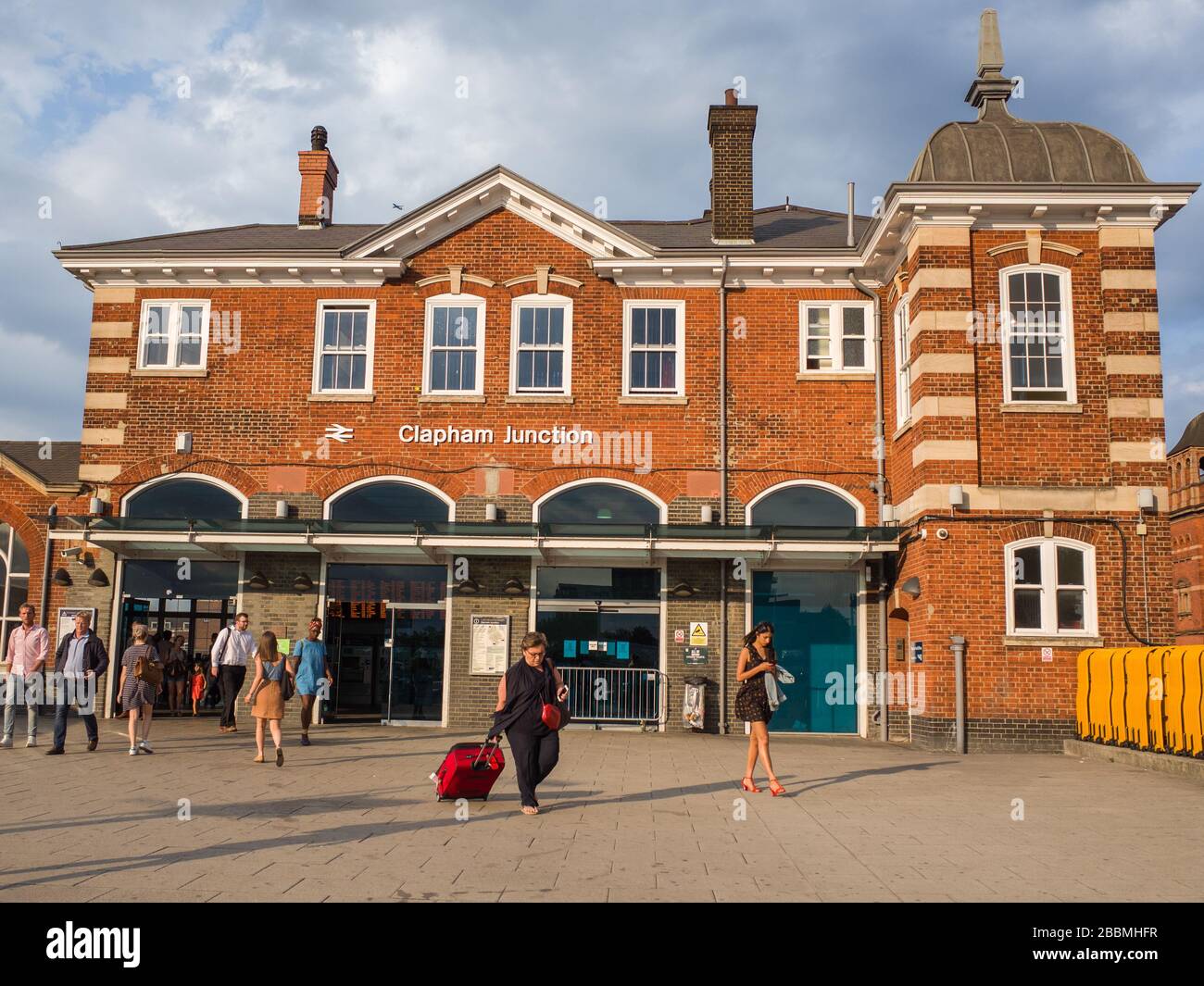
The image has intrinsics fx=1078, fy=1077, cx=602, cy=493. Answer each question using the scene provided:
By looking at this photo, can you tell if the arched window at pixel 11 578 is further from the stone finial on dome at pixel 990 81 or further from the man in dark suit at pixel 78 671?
the stone finial on dome at pixel 990 81

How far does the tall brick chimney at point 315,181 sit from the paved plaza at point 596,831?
1270 cm

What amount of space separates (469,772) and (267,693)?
12.7 ft

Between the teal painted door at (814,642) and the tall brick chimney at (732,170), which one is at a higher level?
the tall brick chimney at (732,170)

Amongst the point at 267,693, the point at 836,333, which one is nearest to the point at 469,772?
the point at 267,693

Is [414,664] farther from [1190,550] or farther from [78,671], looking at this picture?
[1190,550]

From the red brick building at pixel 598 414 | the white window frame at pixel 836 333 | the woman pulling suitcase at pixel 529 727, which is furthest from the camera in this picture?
the white window frame at pixel 836 333

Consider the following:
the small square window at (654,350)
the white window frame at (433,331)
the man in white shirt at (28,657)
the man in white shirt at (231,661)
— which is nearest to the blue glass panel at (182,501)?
the man in white shirt at (231,661)

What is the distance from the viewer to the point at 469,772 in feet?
34.4

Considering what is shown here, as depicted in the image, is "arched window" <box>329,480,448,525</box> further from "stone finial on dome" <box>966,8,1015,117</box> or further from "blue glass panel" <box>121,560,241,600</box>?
"stone finial on dome" <box>966,8,1015,117</box>

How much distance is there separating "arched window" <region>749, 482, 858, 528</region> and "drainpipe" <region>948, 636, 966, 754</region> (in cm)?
369

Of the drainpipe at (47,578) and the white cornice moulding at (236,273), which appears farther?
the drainpipe at (47,578)

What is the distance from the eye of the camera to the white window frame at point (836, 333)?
1920 centimetres

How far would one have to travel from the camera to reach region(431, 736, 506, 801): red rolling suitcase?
10484 mm

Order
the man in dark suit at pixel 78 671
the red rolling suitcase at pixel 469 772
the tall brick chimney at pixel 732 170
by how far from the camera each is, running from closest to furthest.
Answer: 1. the red rolling suitcase at pixel 469 772
2. the man in dark suit at pixel 78 671
3. the tall brick chimney at pixel 732 170
